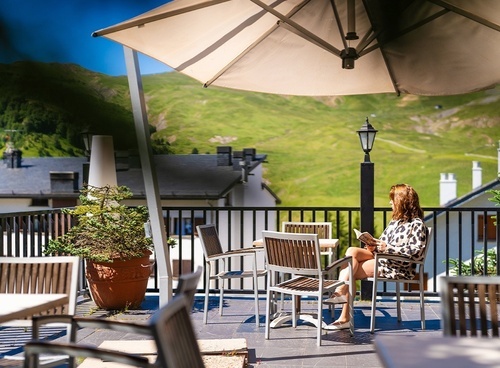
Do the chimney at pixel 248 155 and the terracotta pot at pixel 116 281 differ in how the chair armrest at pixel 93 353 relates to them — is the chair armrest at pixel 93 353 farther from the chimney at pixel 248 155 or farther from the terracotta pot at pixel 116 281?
the chimney at pixel 248 155

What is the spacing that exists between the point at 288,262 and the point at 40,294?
2048 millimetres

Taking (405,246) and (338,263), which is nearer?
(338,263)

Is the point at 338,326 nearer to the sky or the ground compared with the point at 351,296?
nearer to the ground

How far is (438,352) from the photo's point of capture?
163 cm

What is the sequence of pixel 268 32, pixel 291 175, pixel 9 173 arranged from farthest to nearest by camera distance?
pixel 291 175 → pixel 9 173 → pixel 268 32

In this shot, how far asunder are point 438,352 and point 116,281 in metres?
4.23

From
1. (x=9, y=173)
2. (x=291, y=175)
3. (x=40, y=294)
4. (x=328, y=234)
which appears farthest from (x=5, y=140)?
(x=40, y=294)

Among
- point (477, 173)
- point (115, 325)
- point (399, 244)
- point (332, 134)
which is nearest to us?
point (115, 325)

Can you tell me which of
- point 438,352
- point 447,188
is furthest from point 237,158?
point 438,352

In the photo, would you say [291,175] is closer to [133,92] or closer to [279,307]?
[279,307]

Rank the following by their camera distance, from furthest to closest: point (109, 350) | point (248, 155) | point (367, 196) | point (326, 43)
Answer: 1. point (248, 155)
2. point (367, 196)
3. point (326, 43)
4. point (109, 350)

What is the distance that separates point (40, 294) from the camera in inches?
109

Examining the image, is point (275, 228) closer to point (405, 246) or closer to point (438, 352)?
point (405, 246)

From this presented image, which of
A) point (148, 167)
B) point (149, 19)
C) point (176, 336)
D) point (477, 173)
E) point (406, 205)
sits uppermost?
point (477, 173)
